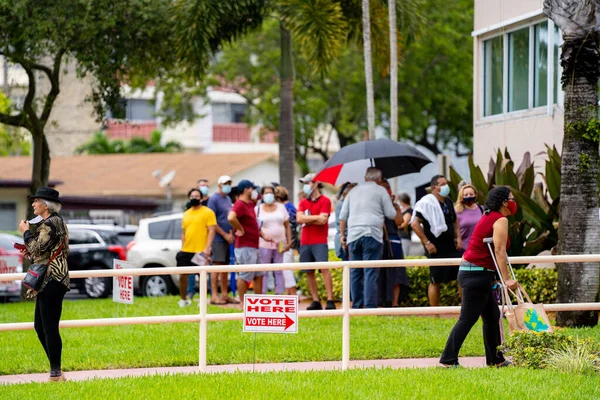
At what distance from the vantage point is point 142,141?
187ft

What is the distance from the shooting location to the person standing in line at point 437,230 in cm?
1386

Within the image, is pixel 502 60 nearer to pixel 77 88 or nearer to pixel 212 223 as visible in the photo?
pixel 212 223

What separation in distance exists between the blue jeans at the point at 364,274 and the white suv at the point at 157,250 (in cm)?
655

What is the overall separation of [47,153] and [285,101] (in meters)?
5.33

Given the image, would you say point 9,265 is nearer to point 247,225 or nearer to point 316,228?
point 247,225

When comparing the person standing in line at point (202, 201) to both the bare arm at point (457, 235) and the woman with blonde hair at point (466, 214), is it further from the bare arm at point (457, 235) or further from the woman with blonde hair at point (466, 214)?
the bare arm at point (457, 235)

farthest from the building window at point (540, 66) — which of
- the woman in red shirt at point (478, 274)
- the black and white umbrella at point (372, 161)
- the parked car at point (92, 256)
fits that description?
the woman in red shirt at point (478, 274)

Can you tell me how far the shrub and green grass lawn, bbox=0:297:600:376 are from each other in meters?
1.39

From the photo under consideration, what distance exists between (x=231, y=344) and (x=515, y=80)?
1044cm

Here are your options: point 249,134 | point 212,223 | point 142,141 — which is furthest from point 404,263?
point 249,134

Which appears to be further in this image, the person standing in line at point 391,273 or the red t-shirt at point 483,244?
the person standing in line at point 391,273

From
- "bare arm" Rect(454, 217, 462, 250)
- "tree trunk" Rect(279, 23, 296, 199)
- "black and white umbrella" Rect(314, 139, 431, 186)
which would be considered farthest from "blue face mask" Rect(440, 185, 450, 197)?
"tree trunk" Rect(279, 23, 296, 199)

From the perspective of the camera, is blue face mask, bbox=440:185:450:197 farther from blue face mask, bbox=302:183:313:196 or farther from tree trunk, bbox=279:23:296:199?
tree trunk, bbox=279:23:296:199

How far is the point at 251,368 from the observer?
413 inches
